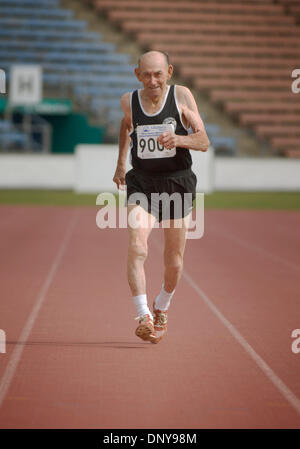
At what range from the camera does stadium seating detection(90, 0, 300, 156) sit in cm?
3272

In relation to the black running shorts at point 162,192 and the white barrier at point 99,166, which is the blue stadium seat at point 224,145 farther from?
the black running shorts at point 162,192

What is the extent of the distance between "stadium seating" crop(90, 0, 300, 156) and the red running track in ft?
71.4

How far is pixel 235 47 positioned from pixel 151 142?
30729 millimetres

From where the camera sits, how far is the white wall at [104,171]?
25.2 metres

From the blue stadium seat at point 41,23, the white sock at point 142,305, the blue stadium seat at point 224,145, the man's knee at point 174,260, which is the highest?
the blue stadium seat at point 41,23

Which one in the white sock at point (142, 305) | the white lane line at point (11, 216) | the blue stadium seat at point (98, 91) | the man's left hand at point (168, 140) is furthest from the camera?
the blue stadium seat at point (98, 91)

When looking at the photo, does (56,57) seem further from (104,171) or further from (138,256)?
(138,256)

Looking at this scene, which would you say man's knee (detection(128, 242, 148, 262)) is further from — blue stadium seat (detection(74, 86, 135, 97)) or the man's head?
blue stadium seat (detection(74, 86, 135, 97))

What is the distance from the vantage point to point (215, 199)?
24359 mm

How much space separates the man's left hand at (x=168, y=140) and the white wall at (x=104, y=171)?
62.5 ft

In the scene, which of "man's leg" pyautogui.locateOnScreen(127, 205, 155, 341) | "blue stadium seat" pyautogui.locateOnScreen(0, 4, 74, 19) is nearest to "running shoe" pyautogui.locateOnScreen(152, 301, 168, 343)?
"man's leg" pyautogui.locateOnScreen(127, 205, 155, 341)

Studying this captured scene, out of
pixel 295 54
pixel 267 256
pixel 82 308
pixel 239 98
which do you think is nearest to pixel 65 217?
pixel 267 256

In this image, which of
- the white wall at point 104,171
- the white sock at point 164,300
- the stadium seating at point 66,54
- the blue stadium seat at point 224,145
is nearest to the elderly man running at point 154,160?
the white sock at point 164,300

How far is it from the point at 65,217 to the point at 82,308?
1071cm
